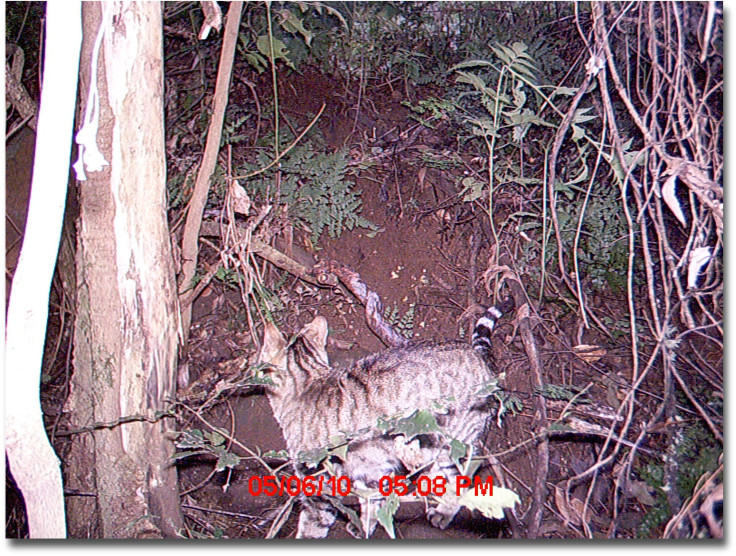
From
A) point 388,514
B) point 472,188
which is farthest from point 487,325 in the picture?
point 388,514

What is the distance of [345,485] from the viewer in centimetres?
182

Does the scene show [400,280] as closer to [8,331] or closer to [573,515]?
[573,515]

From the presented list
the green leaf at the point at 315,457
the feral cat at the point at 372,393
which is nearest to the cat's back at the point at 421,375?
the feral cat at the point at 372,393

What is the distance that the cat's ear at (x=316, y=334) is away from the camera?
238cm

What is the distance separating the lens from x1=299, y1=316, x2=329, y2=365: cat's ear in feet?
7.81

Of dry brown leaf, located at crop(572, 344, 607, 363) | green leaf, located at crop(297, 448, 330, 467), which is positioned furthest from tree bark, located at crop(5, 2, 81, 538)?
dry brown leaf, located at crop(572, 344, 607, 363)

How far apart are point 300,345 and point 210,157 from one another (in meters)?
0.85

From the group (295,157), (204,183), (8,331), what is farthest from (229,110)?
(8,331)

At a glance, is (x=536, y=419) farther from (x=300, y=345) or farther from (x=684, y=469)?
(x=300, y=345)

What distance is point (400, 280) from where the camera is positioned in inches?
96.0

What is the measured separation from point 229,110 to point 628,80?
168 cm

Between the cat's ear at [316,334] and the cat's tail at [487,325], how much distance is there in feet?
2.08

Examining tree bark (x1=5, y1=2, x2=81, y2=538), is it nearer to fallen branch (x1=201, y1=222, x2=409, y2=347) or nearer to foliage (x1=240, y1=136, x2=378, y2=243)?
fallen branch (x1=201, y1=222, x2=409, y2=347)
